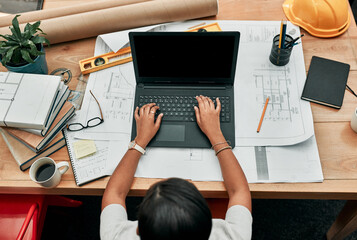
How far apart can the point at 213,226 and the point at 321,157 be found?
403mm

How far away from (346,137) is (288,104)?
8.1 inches

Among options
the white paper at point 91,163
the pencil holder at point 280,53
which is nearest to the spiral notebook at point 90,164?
the white paper at point 91,163

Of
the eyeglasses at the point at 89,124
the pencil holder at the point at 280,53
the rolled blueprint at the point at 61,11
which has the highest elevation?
the rolled blueprint at the point at 61,11

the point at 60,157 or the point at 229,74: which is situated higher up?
the point at 229,74

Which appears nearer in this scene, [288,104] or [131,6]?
[288,104]

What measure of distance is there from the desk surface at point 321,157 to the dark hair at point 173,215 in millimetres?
275

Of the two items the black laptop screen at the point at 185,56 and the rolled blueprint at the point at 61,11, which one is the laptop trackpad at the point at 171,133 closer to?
the black laptop screen at the point at 185,56

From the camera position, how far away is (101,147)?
3.41 feet

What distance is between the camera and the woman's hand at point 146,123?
1012mm

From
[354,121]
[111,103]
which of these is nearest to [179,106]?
[111,103]

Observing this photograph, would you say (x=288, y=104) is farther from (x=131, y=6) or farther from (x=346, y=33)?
(x=131, y=6)

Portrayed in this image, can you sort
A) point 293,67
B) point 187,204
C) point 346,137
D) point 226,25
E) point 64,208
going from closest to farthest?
point 187,204 < point 346,137 < point 293,67 < point 226,25 < point 64,208

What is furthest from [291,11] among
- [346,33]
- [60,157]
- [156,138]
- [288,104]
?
[60,157]

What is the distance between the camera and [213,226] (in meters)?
0.89
